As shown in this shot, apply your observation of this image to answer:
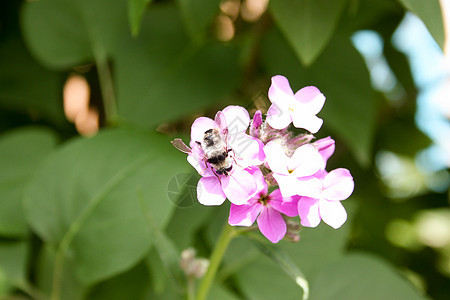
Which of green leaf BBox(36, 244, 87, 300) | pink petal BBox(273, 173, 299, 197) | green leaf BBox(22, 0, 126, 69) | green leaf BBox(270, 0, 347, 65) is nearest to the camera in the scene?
pink petal BBox(273, 173, 299, 197)

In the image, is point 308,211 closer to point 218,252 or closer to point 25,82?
point 218,252

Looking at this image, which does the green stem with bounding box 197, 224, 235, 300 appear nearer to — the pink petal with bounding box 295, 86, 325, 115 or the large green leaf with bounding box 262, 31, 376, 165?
the pink petal with bounding box 295, 86, 325, 115

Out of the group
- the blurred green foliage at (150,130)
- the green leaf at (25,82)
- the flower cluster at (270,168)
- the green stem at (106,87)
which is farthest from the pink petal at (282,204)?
the green leaf at (25,82)

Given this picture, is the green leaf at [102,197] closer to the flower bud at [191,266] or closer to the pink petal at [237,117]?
the flower bud at [191,266]

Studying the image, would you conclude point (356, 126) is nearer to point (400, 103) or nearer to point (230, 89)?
point (230, 89)

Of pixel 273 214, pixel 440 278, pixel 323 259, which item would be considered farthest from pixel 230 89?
pixel 440 278

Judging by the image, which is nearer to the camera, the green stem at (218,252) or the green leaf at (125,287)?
the green stem at (218,252)

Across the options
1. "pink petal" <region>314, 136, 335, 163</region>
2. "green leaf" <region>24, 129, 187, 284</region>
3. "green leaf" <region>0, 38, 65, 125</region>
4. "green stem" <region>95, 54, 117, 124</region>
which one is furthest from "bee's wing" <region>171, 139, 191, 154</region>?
"green leaf" <region>0, 38, 65, 125</region>
